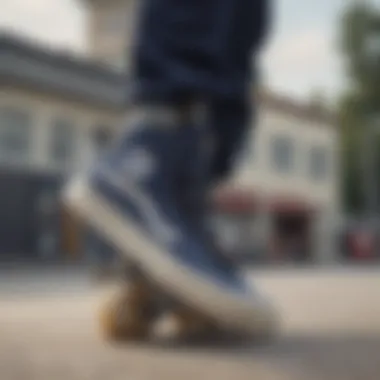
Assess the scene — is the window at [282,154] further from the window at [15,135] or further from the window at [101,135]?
the window at [15,135]

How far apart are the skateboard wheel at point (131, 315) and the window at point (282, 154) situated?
15.2 meters

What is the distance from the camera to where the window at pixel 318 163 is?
18125 millimetres

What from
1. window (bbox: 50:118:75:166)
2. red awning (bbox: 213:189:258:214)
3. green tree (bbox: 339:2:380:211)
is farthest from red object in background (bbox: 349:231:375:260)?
window (bbox: 50:118:75:166)

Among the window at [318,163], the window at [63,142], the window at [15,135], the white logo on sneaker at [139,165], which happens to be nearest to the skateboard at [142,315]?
the white logo on sneaker at [139,165]

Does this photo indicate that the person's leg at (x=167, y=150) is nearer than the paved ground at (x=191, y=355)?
No

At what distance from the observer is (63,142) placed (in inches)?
472

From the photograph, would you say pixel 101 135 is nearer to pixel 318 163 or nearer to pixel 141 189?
pixel 318 163

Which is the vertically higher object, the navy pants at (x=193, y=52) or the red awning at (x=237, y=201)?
the red awning at (x=237, y=201)

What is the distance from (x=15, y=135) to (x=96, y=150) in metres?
4.57

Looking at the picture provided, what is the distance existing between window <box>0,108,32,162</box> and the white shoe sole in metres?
9.82

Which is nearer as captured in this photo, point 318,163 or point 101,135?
point 101,135

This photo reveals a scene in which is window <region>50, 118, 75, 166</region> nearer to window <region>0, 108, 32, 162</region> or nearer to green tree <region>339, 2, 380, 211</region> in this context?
window <region>0, 108, 32, 162</region>

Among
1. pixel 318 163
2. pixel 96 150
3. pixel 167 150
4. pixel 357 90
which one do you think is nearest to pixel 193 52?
pixel 167 150

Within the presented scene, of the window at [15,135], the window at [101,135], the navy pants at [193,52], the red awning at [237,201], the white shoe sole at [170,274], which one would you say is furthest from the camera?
the red awning at [237,201]
